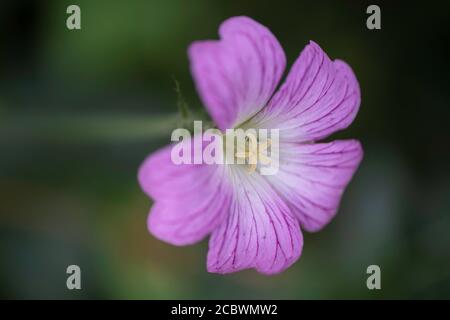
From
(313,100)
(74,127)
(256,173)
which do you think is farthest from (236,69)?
(74,127)

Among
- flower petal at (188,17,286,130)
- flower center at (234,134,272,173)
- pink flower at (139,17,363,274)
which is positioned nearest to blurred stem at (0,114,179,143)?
flower center at (234,134,272,173)

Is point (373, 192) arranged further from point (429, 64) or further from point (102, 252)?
point (102, 252)

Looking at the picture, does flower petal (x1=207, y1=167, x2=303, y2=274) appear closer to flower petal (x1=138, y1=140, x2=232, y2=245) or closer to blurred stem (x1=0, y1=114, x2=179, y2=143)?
flower petal (x1=138, y1=140, x2=232, y2=245)

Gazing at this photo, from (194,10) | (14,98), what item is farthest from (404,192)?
(14,98)

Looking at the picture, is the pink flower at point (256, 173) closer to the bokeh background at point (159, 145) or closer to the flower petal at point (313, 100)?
the flower petal at point (313, 100)

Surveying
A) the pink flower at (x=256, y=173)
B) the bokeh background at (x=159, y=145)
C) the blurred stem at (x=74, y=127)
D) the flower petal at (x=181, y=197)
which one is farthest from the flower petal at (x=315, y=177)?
the bokeh background at (x=159, y=145)

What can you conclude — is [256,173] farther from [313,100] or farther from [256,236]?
[313,100]
